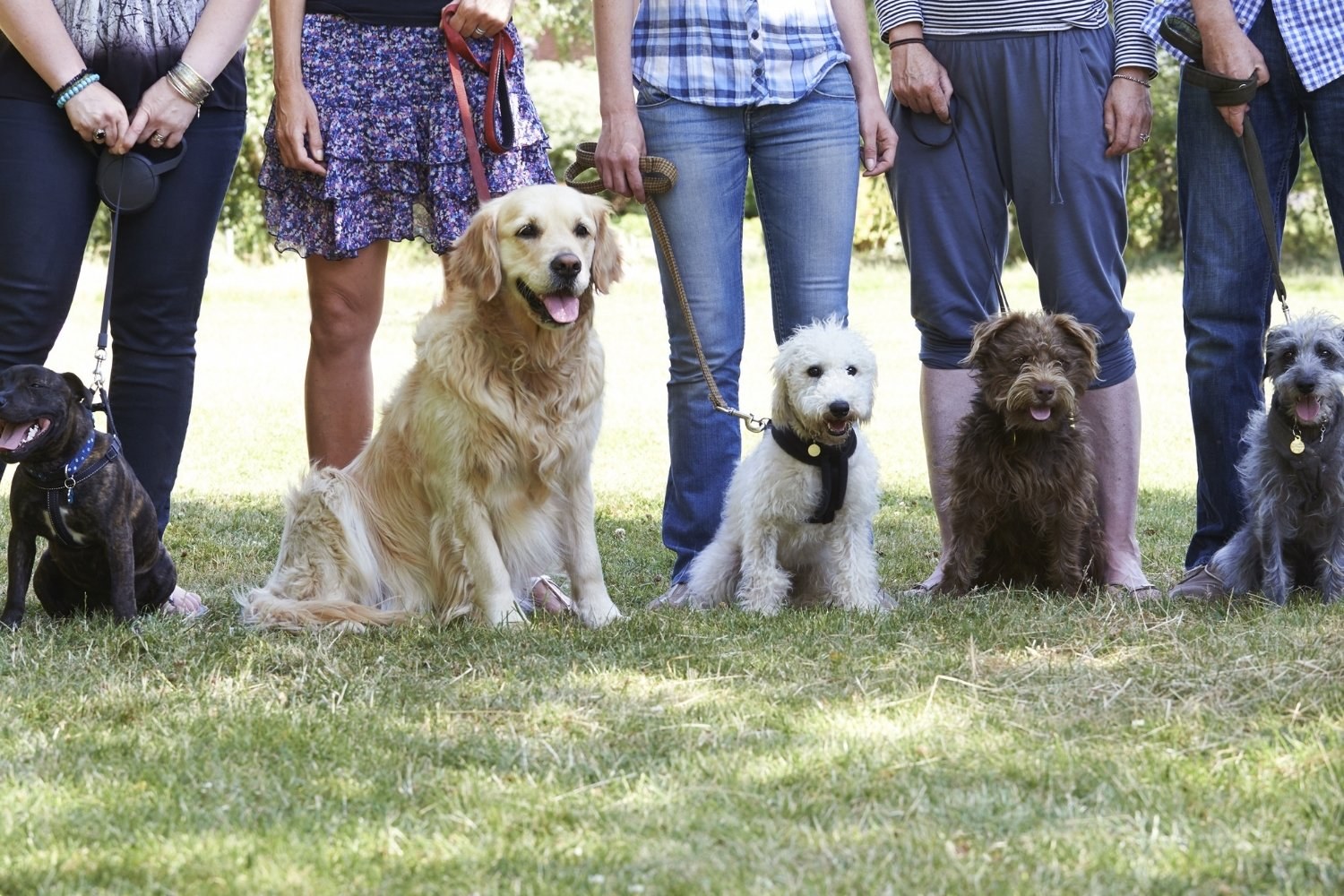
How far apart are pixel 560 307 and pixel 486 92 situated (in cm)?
84

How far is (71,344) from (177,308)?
10.6m

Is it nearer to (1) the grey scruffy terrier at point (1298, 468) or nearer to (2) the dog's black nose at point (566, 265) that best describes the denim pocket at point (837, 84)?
(2) the dog's black nose at point (566, 265)

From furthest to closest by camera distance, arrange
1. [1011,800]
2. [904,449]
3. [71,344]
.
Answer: [71,344] → [904,449] → [1011,800]

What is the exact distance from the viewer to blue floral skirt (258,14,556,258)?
4.60m

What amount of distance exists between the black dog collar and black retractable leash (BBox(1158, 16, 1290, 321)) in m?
1.37

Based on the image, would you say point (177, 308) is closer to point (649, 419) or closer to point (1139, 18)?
point (1139, 18)

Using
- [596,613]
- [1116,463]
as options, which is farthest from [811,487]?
[1116,463]

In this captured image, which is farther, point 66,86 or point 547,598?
point 547,598

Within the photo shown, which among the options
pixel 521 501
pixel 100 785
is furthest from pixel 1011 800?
pixel 521 501

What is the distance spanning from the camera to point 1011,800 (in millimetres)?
2744

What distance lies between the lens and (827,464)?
4.62 m

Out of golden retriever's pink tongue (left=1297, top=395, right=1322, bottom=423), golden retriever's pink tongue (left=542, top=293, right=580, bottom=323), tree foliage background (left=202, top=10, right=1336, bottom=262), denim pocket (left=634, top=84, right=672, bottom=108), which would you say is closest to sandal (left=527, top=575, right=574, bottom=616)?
golden retriever's pink tongue (left=542, top=293, right=580, bottom=323)

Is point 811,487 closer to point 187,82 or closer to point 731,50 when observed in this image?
point 731,50

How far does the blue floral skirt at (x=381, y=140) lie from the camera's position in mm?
4598
